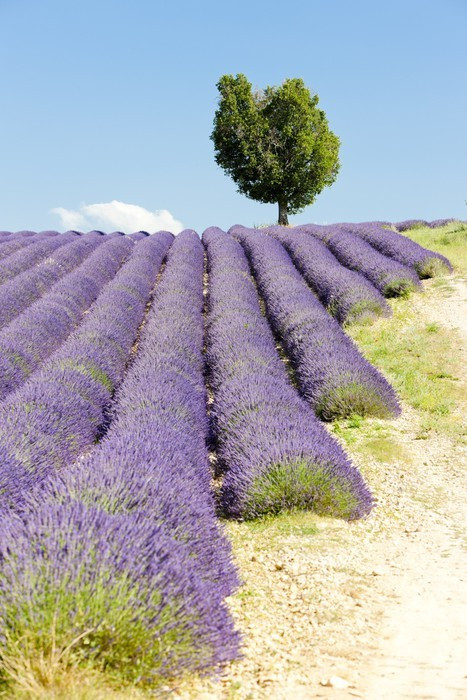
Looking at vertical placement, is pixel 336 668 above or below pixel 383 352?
below

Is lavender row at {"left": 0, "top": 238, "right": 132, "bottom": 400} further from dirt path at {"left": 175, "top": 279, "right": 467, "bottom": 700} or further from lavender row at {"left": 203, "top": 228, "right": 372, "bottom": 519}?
Result: dirt path at {"left": 175, "top": 279, "right": 467, "bottom": 700}

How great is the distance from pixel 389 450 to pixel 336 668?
3.23 meters

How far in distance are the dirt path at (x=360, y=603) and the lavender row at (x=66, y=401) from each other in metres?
1.44

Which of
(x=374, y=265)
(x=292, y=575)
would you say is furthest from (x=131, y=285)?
(x=292, y=575)

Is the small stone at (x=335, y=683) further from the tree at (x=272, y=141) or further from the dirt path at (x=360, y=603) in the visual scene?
the tree at (x=272, y=141)

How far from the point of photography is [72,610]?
2.19m

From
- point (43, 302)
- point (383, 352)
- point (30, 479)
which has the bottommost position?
point (30, 479)

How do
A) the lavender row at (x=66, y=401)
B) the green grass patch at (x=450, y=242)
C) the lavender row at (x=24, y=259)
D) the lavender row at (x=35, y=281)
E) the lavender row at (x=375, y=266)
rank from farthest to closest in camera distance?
the lavender row at (x=24, y=259) < the green grass patch at (x=450, y=242) < the lavender row at (x=35, y=281) < the lavender row at (x=375, y=266) < the lavender row at (x=66, y=401)

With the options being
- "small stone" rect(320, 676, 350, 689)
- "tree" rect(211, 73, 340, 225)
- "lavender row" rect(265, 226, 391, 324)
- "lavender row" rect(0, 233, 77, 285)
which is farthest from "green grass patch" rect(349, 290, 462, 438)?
"tree" rect(211, 73, 340, 225)

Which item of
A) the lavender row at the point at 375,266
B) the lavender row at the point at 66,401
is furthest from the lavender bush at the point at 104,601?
the lavender row at the point at 375,266

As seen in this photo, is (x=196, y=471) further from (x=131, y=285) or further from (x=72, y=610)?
(x=131, y=285)

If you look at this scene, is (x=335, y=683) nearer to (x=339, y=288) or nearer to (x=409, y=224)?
(x=339, y=288)

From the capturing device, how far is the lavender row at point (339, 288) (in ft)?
31.2

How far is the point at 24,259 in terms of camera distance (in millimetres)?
Answer: 14430
